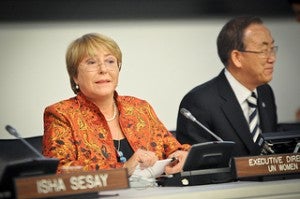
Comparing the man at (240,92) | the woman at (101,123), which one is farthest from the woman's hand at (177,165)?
the man at (240,92)

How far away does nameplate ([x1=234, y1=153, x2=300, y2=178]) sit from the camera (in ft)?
10.4

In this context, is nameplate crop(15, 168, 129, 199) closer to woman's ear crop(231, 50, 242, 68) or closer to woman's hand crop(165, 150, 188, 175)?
woman's hand crop(165, 150, 188, 175)

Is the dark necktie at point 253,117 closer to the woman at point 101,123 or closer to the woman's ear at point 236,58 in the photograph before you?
the woman's ear at point 236,58

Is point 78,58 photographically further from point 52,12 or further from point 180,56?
point 180,56

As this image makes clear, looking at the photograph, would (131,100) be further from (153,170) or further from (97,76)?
(153,170)

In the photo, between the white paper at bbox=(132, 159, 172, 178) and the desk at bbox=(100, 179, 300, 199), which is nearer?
the desk at bbox=(100, 179, 300, 199)

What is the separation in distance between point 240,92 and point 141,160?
1.00 meters

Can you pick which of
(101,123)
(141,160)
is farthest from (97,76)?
(141,160)

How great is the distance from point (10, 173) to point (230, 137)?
5.08 feet

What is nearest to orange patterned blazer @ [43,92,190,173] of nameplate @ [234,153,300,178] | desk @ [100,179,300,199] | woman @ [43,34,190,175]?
woman @ [43,34,190,175]

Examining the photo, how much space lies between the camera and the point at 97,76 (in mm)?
3570

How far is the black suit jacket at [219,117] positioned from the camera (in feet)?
12.8

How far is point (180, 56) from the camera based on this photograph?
4.03 metres

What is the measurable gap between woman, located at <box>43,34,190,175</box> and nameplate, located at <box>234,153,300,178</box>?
40 cm
